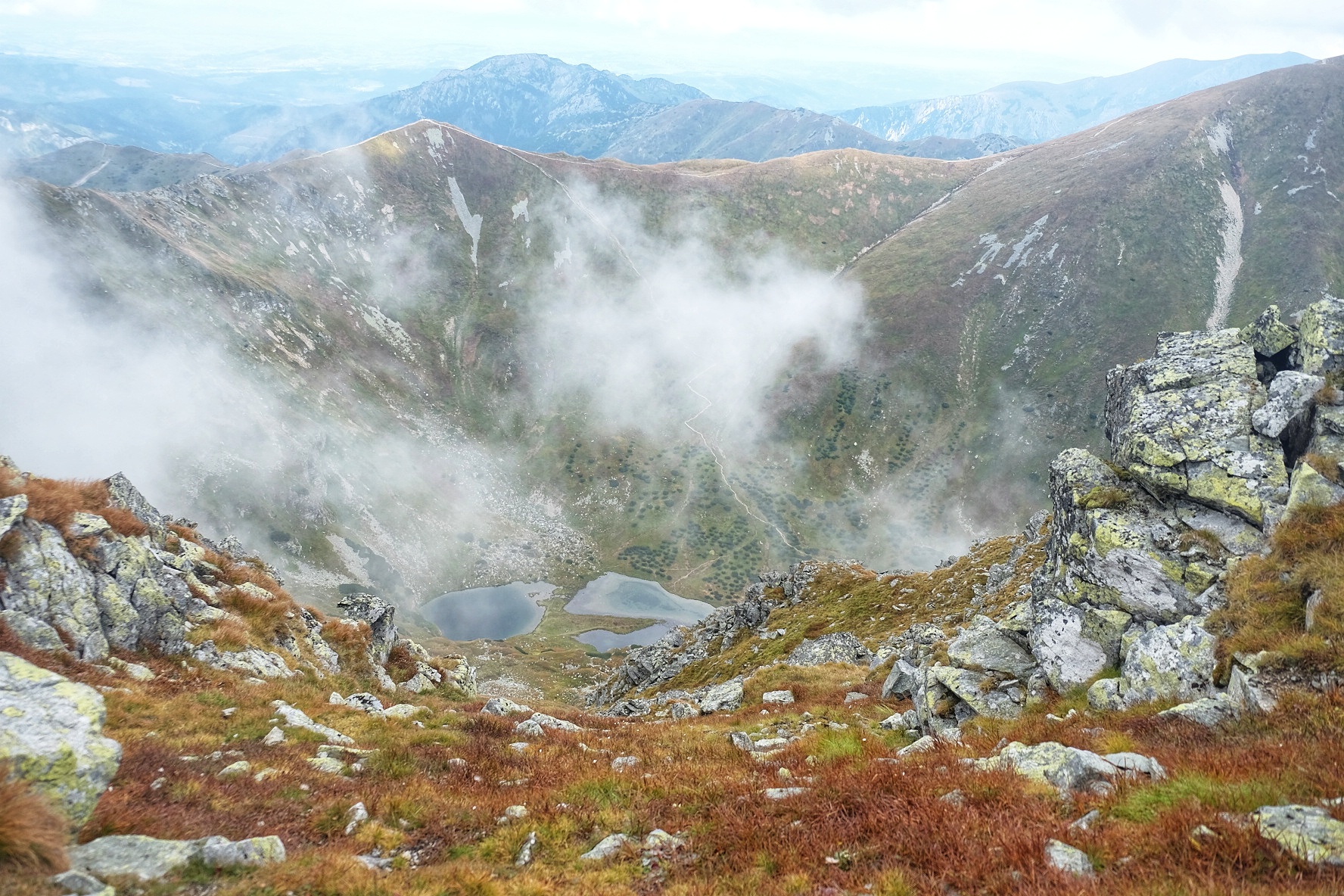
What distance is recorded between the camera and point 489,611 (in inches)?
5910

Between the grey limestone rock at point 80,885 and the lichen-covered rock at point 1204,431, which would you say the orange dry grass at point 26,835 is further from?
the lichen-covered rock at point 1204,431

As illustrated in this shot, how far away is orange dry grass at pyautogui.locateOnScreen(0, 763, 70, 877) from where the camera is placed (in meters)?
6.12

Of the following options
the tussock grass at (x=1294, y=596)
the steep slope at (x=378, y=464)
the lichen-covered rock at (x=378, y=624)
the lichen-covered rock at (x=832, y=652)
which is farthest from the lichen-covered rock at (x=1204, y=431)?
the steep slope at (x=378, y=464)

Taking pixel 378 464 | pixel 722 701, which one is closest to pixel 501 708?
pixel 722 701

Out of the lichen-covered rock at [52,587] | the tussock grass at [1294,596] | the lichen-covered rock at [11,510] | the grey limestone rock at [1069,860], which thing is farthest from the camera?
the lichen-covered rock at [11,510]

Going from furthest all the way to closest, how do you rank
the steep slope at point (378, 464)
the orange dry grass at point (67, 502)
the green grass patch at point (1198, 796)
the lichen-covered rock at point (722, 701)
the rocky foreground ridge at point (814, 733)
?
the steep slope at point (378, 464), the lichen-covered rock at point (722, 701), the orange dry grass at point (67, 502), the rocky foreground ridge at point (814, 733), the green grass patch at point (1198, 796)

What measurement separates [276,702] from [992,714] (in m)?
19.7

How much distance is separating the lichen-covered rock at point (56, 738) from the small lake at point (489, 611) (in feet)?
450

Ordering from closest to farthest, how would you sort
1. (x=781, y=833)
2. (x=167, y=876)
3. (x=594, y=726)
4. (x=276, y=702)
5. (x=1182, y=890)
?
(x=1182, y=890)
(x=167, y=876)
(x=781, y=833)
(x=276, y=702)
(x=594, y=726)

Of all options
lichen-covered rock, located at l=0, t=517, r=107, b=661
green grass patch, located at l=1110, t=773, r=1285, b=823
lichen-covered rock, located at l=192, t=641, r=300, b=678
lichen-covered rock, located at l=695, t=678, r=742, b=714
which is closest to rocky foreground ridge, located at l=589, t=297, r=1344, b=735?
green grass patch, located at l=1110, t=773, r=1285, b=823

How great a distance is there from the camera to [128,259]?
15188 centimetres

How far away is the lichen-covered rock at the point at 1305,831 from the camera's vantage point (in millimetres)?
6289

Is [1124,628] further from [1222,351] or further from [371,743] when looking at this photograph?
[371,743]

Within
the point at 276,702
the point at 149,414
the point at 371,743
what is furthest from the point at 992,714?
the point at 149,414
